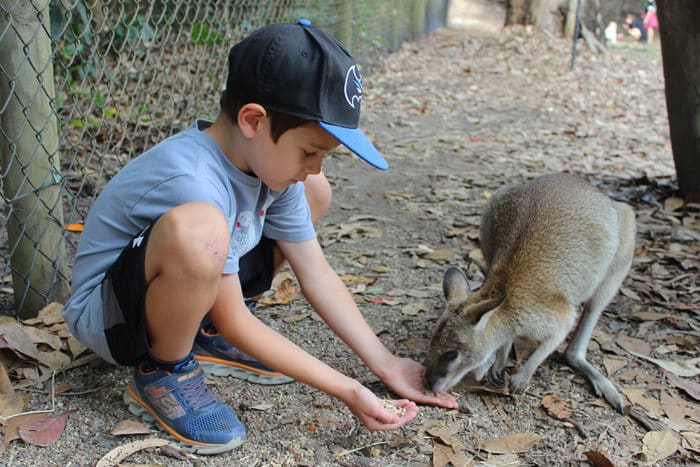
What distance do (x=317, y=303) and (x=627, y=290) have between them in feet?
5.36

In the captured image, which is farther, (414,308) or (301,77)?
(414,308)

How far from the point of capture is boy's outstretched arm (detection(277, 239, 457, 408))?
2293mm

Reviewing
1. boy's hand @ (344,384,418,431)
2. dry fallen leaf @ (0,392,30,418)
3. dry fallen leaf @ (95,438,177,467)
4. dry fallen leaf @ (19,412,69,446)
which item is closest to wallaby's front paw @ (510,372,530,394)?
boy's hand @ (344,384,418,431)

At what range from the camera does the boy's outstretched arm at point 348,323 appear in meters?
2.29

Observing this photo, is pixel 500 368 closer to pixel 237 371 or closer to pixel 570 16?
pixel 237 371

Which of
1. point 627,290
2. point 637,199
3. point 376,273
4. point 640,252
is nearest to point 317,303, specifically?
point 376,273

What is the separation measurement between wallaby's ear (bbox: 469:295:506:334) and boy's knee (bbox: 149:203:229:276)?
1078mm

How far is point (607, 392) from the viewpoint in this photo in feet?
8.04

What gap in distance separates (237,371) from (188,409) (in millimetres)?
393

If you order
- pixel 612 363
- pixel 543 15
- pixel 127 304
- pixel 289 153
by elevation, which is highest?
pixel 289 153

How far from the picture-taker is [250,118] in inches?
72.1

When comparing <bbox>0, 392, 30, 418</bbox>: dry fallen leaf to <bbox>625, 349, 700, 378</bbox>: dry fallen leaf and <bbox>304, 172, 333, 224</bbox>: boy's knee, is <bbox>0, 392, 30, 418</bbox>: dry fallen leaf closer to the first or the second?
<bbox>304, 172, 333, 224</bbox>: boy's knee

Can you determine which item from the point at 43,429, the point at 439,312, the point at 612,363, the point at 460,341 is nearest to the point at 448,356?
the point at 460,341

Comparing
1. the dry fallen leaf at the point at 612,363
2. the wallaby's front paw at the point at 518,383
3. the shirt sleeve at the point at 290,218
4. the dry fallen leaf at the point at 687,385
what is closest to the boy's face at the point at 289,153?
the shirt sleeve at the point at 290,218
